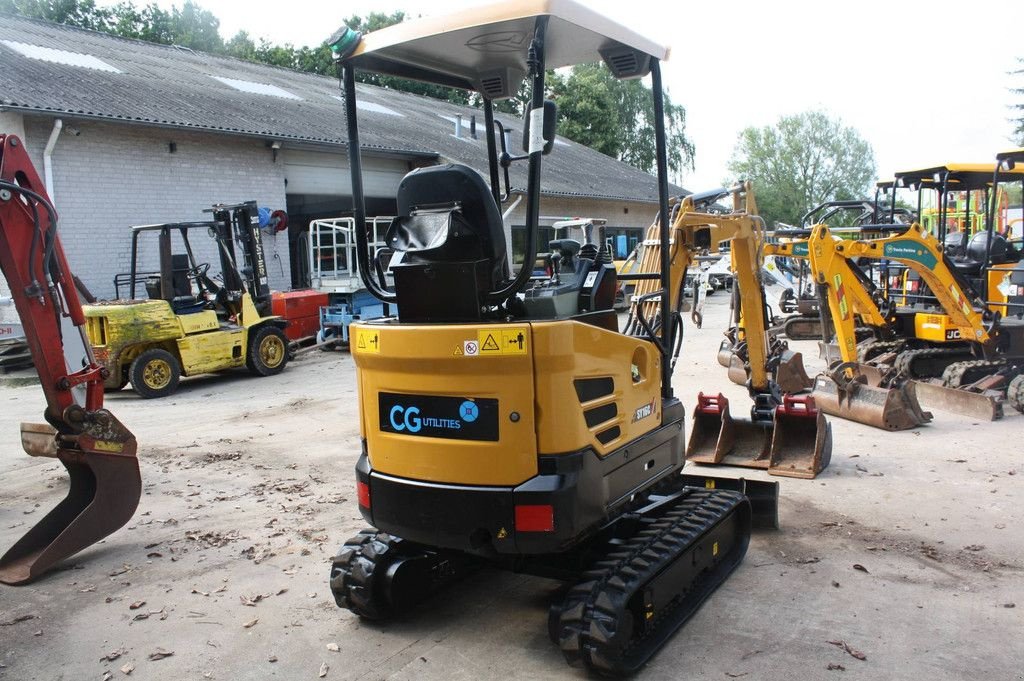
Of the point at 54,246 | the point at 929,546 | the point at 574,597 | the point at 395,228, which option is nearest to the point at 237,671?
the point at 574,597

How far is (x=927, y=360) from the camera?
33.8 feet

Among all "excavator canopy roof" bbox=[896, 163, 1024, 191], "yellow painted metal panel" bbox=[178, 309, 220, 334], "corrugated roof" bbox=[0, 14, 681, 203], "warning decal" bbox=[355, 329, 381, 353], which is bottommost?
"yellow painted metal panel" bbox=[178, 309, 220, 334]

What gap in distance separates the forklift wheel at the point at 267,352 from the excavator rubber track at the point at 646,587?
9.39 m

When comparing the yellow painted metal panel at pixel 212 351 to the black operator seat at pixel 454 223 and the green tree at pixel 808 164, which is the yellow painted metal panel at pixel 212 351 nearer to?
the black operator seat at pixel 454 223

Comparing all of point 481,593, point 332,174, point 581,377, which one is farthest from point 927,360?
point 332,174

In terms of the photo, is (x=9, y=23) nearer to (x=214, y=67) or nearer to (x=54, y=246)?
(x=214, y=67)

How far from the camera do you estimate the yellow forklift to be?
1111 centimetres

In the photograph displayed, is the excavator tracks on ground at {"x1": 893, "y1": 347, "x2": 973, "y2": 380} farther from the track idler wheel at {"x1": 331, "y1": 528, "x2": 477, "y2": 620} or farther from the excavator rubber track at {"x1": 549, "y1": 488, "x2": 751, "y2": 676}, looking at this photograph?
the track idler wheel at {"x1": 331, "y1": 528, "x2": 477, "y2": 620}

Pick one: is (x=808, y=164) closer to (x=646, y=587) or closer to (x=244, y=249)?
(x=244, y=249)

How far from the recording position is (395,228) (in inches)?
156

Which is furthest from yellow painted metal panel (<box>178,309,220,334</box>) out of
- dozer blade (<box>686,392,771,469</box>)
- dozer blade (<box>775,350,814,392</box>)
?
dozer blade (<box>775,350,814,392</box>)

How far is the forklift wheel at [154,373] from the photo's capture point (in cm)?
1115

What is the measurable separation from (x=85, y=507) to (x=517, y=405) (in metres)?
3.38

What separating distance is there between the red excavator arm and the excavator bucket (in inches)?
241
